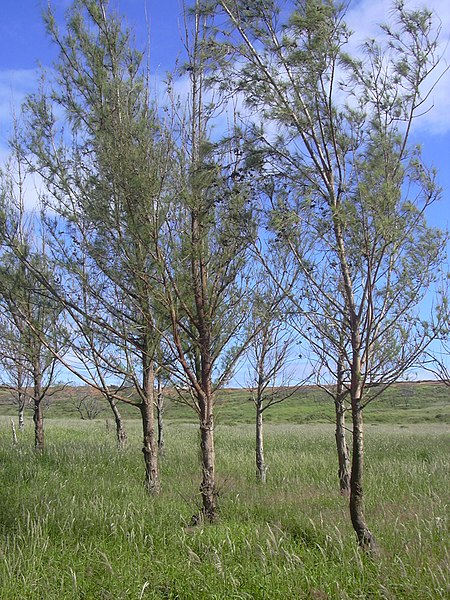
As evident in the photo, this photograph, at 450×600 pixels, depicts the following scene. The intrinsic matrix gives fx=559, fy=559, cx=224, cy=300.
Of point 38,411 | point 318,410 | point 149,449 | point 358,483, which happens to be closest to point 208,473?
point 358,483

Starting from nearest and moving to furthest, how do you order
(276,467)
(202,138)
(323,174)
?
1. (323,174)
2. (202,138)
3. (276,467)

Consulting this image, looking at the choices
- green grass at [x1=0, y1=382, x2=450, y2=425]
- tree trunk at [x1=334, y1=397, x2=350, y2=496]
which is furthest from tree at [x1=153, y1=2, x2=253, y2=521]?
green grass at [x1=0, y1=382, x2=450, y2=425]

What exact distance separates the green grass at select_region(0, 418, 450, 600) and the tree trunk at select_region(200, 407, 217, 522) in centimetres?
19

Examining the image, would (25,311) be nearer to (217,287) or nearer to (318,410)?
(217,287)

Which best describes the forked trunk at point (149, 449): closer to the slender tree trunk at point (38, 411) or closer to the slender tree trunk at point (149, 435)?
the slender tree trunk at point (149, 435)

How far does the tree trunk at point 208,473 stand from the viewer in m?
6.34

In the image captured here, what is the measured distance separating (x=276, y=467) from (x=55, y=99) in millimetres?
8942

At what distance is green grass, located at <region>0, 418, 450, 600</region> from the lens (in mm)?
4590

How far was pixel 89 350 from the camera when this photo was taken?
720cm

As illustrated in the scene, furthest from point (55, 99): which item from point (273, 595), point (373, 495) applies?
point (373, 495)

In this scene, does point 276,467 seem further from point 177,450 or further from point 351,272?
point 351,272

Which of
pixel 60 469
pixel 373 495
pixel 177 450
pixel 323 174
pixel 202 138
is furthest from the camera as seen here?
pixel 177 450

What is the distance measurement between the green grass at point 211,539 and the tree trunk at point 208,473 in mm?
194

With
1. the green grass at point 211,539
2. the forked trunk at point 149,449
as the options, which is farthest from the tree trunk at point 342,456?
the forked trunk at point 149,449
